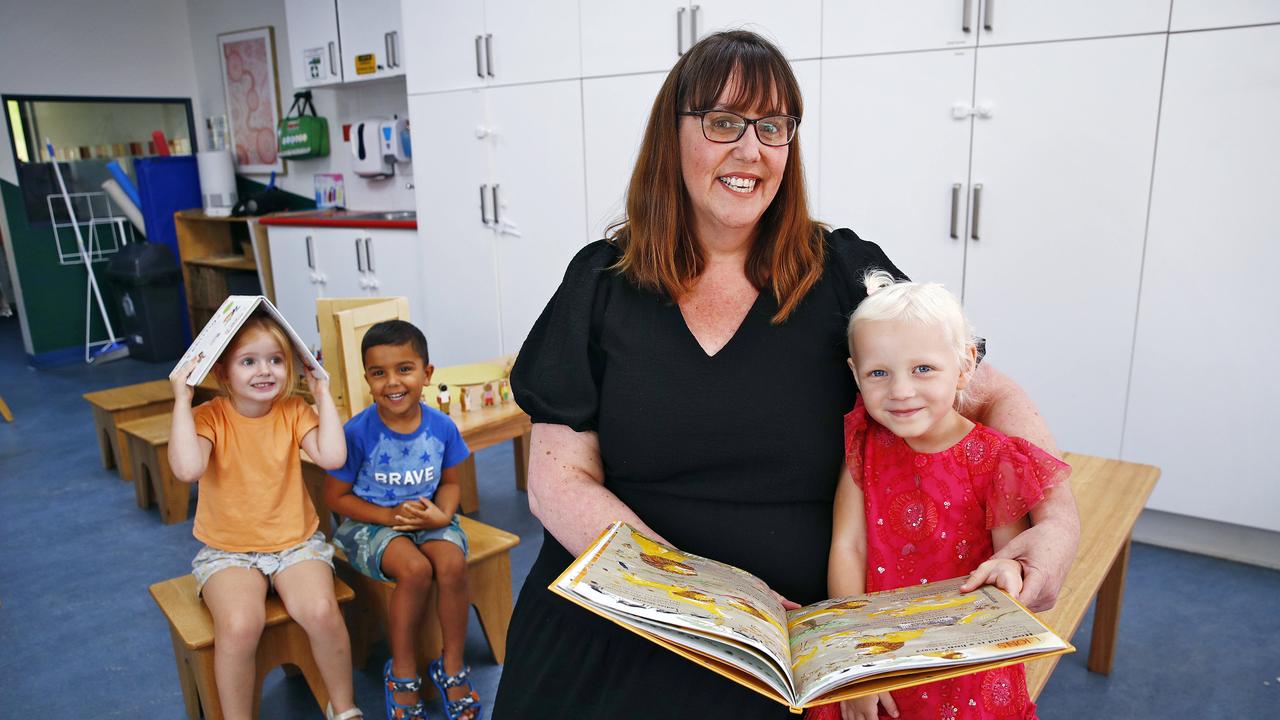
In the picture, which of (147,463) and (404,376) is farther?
(147,463)

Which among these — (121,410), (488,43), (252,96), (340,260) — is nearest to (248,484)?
(121,410)

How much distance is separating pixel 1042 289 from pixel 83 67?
666cm

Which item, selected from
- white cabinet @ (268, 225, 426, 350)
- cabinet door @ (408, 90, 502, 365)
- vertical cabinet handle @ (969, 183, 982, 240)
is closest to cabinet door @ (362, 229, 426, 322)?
white cabinet @ (268, 225, 426, 350)

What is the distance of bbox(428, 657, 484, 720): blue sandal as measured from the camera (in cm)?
208

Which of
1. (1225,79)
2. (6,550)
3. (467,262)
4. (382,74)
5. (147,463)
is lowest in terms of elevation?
(6,550)

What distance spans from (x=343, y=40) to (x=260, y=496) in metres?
4.15

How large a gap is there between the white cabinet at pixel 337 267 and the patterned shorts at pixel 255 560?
301 centimetres

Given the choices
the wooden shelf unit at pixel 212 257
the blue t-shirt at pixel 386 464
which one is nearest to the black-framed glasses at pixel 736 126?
the blue t-shirt at pixel 386 464

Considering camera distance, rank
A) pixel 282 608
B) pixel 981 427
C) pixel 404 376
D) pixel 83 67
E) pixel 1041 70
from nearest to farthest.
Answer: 1. pixel 981 427
2. pixel 282 608
3. pixel 404 376
4. pixel 1041 70
5. pixel 83 67

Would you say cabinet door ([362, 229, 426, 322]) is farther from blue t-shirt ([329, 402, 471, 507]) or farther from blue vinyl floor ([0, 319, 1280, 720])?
blue t-shirt ([329, 402, 471, 507])

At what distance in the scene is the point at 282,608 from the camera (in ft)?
6.52

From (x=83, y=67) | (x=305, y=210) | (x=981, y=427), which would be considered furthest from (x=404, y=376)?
(x=83, y=67)

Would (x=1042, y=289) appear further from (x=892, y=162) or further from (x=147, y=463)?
(x=147, y=463)

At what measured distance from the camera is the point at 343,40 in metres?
5.37
